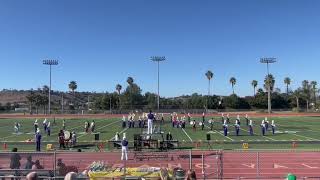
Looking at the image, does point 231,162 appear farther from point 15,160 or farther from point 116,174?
point 15,160

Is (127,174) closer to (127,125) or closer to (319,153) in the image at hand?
(319,153)

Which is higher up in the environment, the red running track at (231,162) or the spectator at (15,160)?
the spectator at (15,160)

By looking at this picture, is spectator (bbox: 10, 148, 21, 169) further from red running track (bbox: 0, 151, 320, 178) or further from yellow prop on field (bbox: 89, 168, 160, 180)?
yellow prop on field (bbox: 89, 168, 160, 180)

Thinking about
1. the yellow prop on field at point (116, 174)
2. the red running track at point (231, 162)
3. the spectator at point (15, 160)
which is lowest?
the red running track at point (231, 162)

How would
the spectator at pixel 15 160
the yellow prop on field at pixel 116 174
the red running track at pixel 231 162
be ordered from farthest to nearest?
1. the red running track at pixel 231 162
2. the spectator at pixel 15 160
3. the yellow prop on field at pixel 116 174

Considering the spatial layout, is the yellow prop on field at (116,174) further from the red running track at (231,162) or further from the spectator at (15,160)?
the red running track at (231,162)

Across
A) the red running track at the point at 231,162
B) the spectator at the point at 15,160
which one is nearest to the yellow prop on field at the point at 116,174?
the spectator at the point at 15,160

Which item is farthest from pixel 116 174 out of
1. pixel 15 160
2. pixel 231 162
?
pixel 231 162

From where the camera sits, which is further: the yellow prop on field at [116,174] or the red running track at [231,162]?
the red running track at [231,162]

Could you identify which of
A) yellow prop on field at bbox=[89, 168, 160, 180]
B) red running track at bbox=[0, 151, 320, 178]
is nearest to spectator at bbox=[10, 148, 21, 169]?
red running track at bbox=[0, 151, 320, 178]

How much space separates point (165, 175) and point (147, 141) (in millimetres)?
14121

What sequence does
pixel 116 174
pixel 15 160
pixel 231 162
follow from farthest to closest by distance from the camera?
A: 1. pixel 231 162
2. pixel 15 160
3. pixel 116 174

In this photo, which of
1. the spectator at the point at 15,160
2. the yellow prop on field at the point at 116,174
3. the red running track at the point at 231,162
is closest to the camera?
the yellow prop on field at the point at 116,174

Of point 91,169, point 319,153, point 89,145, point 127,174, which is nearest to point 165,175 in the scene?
point 127,174
